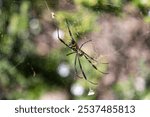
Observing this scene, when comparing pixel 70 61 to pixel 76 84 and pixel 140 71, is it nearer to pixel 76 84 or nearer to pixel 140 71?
pixel 76 84

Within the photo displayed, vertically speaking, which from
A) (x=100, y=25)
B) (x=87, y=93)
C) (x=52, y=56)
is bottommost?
(x=87, y=93)

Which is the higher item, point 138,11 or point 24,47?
point 138,11

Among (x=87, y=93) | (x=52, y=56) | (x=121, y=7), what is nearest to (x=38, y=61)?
(x=52, y=56)

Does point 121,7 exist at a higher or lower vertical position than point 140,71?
higher

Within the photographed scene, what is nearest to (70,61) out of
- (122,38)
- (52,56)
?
(52,56)

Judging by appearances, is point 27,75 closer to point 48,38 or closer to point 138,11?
point 48,38
